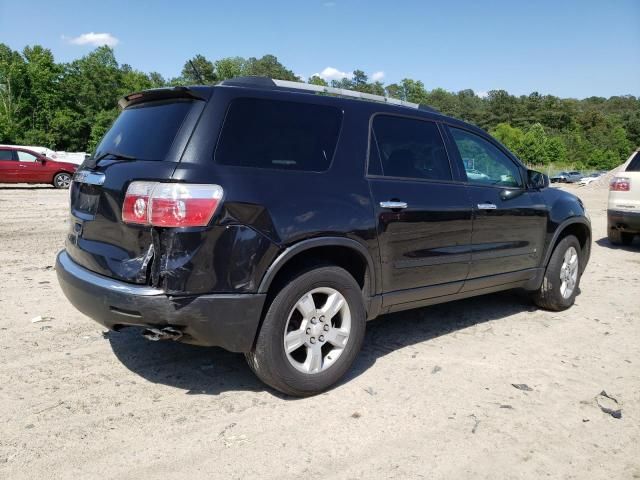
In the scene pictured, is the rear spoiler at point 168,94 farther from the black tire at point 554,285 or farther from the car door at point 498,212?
the black tire at point 554,285

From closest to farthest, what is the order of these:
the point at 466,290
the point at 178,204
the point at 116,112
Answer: the point at 178,204 < the point at 466,290 < the point at 116,112

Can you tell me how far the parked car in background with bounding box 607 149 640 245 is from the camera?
353 inches

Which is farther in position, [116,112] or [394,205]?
[116,112]

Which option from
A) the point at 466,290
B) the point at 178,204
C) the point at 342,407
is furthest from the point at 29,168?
the point at 342,407

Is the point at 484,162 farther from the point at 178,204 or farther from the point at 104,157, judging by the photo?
the point at 104,157

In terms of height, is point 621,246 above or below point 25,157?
below

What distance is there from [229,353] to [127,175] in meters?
1.70

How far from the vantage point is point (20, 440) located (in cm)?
277

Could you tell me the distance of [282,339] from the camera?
3.13m

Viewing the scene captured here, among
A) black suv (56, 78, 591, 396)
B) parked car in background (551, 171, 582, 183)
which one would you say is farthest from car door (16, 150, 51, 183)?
parked car in background (551, 171, 582, 183)

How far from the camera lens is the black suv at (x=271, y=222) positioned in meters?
2.86

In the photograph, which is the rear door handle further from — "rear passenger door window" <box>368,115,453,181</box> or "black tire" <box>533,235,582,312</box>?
"black tire" <box>533,235,582,312</box>

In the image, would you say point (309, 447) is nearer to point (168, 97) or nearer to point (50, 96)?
point (168, 97)

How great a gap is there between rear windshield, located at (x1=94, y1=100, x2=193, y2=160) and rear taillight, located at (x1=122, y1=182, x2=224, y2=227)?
0.28 m
